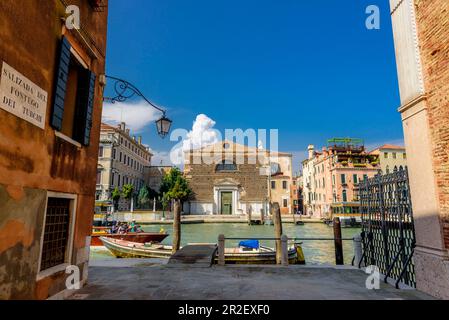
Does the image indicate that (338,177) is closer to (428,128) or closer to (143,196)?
(143,196)

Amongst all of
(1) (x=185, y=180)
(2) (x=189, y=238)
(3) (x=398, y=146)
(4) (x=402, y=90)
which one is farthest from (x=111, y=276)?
(3) (x=398, y=146)

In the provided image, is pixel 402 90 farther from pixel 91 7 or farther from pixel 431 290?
pixel 91 7

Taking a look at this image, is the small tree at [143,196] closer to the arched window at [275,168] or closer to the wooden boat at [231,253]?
the arched window at [275,168]

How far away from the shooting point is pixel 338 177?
3831cm

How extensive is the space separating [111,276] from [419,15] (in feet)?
27.5

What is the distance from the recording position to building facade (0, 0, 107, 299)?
11.0 feet

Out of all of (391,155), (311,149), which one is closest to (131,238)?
(391,155)

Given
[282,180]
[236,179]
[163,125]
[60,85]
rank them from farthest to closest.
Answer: [236,179]
[282,180]
[163,125]
[60,85]

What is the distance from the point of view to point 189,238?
77.1 feet

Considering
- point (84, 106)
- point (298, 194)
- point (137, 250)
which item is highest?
point (298, 194)

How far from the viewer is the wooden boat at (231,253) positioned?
11711 mm

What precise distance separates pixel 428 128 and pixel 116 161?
1480 inches

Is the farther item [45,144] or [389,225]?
[389,225]
